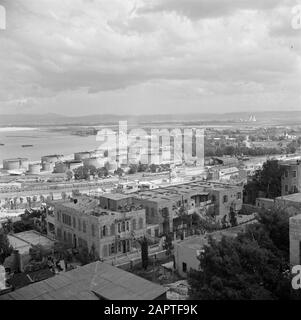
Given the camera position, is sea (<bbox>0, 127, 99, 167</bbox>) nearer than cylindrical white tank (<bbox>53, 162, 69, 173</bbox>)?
No

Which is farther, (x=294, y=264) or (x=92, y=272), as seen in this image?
(x=294, y=264)

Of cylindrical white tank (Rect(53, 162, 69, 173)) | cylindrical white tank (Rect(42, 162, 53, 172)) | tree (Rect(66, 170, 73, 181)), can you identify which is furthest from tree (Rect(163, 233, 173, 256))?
cylindrical white tank (Rect(42, 162, 53, 172))

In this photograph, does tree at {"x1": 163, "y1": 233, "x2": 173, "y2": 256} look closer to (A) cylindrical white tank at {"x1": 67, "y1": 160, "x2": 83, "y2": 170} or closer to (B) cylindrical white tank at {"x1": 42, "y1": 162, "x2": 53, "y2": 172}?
(A) cylindrical white tank at {"x1": 67, "y1": 160, "x2": 83, "y2": 170}

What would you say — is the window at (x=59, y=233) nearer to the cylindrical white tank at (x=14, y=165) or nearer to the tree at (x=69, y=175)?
the tree at (x=69, y=175)

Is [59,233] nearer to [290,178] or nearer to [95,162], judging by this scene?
[290,178]

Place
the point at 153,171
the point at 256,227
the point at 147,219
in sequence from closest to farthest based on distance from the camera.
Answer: the point at 256,227
the point at 147,219
the point at 153,171
